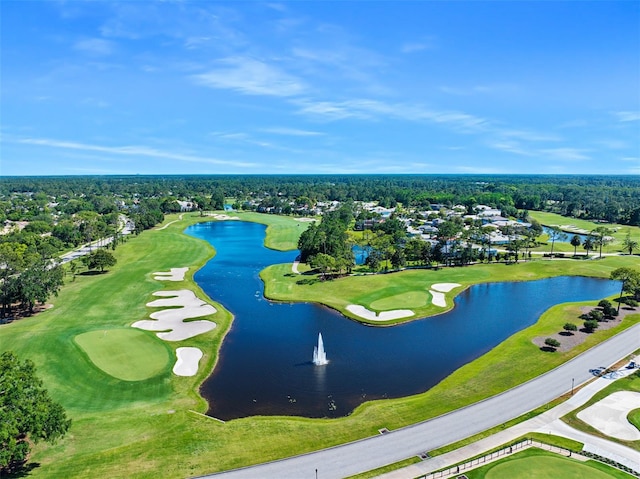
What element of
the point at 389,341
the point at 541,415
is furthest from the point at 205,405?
the point at 541,415

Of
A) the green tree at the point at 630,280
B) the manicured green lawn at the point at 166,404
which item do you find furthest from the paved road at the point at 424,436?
the green tree at the point at 630,280

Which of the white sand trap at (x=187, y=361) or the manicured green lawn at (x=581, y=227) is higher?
the manicured green lawn at (x=581, y=227)

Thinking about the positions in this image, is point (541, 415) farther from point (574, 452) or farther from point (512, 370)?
point (512, 370)

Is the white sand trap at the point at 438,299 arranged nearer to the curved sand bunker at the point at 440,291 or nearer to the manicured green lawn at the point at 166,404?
the curved sand bunker at the point at 440,291

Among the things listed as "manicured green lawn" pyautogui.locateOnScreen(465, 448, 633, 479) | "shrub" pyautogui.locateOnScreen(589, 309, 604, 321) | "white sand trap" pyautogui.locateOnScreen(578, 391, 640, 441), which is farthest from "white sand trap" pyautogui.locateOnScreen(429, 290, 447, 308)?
"manicured green lawn" pyautogui.locateOnScreen(465, 448, 633, 479)

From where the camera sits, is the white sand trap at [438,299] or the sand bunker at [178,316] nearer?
the sand bunker at [178,316]

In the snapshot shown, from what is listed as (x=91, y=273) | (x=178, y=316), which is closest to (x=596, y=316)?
(x=178, y=316)

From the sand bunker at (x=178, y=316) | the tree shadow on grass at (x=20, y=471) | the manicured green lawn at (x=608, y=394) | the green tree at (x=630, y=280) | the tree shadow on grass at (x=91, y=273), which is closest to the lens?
the tree shadow on grass at (x=20, y=471)

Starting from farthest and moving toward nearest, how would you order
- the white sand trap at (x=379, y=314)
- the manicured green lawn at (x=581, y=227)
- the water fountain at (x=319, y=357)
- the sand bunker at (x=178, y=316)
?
the manicured green lawn at (x=581, y=227) → the white sand trap at (x=379, y=314) → the sand bunker at (x=178, y=316) → the water fountain at (x=319, y=357)
